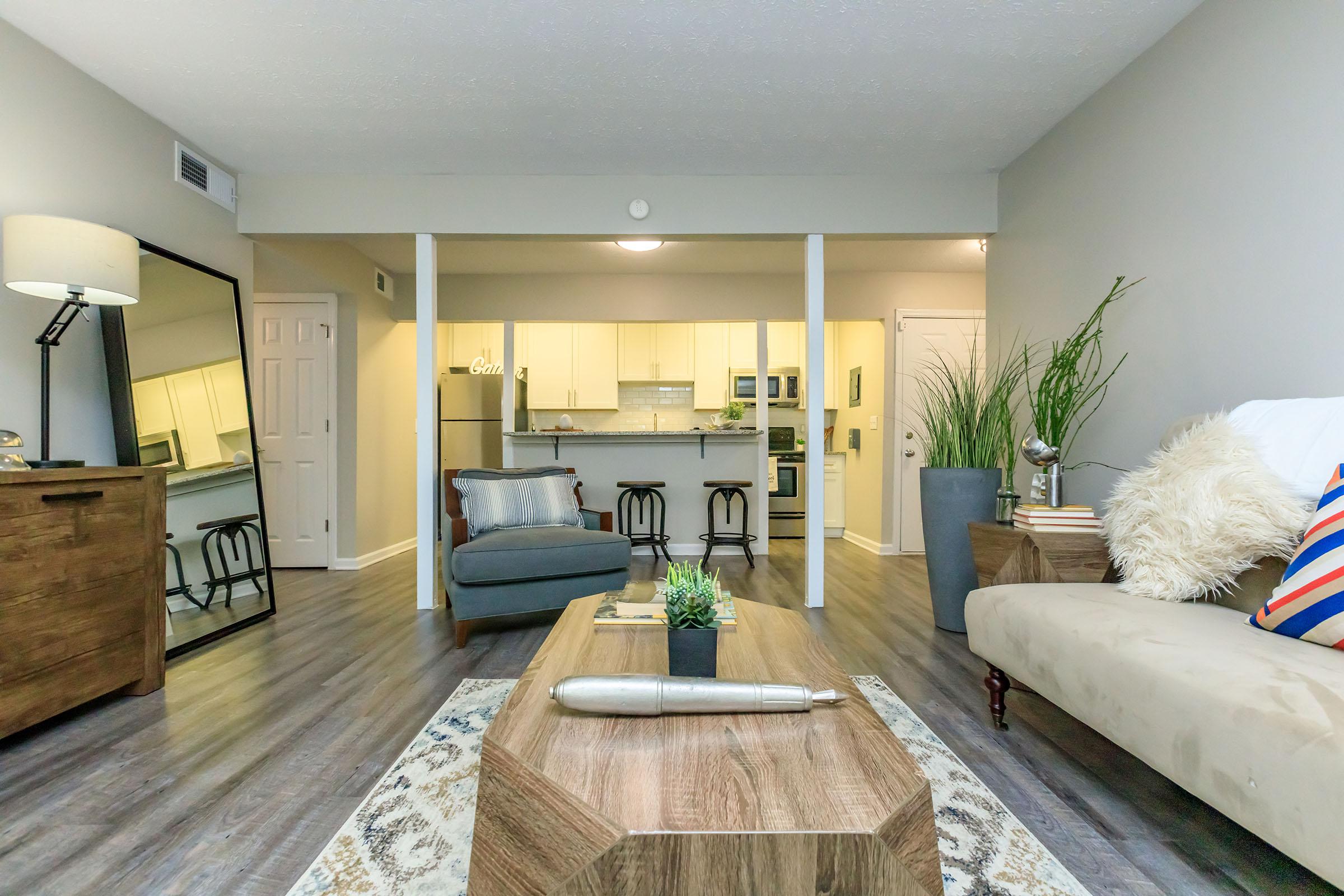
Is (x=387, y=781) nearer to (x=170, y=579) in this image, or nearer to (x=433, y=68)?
(x=170, y=579)

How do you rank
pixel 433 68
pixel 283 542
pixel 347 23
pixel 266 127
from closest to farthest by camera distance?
pixel 347 23 → pixel 433 68 → pixel 266 127 → pixel 283 542

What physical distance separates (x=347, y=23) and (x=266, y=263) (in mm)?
2704

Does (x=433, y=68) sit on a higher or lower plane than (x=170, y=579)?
higher

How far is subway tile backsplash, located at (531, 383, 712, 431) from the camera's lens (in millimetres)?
7516

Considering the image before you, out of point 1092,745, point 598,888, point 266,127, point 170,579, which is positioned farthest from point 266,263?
point 1092,745

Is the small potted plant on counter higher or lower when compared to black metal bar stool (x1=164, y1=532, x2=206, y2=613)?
higher

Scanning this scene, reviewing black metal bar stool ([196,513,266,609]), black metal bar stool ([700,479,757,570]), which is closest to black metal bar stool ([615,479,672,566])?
black metal bar stool ([700,479,757,570])

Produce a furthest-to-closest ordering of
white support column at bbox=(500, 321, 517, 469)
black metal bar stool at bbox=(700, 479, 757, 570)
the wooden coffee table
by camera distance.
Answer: white support column at bbox=(500, 321, 517, 469)
black metal bar stool at bbox=(700, 479, 757, 570)
the wooden coffee table

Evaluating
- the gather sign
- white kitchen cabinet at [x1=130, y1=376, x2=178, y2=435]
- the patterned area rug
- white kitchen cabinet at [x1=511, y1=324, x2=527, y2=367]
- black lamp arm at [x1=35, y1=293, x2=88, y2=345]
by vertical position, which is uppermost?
white kitchen cabinet at [x1=511, y1=324, x2=527, y2=367]

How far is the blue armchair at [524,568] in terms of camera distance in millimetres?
3086

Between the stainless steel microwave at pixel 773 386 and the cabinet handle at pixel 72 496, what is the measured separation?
570cm

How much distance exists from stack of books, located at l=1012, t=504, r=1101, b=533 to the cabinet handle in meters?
3.27

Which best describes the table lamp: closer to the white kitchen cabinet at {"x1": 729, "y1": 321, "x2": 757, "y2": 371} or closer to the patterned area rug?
the patterned area rug

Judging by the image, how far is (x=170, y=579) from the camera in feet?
9.74
